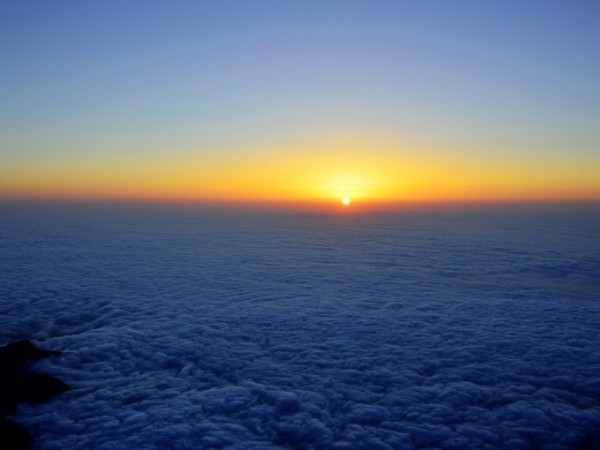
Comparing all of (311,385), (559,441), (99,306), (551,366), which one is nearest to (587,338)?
(551,366)

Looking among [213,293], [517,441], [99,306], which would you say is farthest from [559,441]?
[99,306]

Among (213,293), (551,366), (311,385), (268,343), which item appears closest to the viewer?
(311,385)

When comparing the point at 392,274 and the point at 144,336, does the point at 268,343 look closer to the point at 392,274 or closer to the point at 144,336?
the point at 144,336

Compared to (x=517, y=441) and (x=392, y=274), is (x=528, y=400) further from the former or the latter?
(x=392, y=274)

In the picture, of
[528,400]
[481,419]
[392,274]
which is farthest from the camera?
[392,274]

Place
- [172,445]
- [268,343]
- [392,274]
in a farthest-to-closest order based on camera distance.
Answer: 1. [392,274]
2. [268,343]
3. [172,445]

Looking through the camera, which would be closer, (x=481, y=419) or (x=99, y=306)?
(x=481, y=419)
